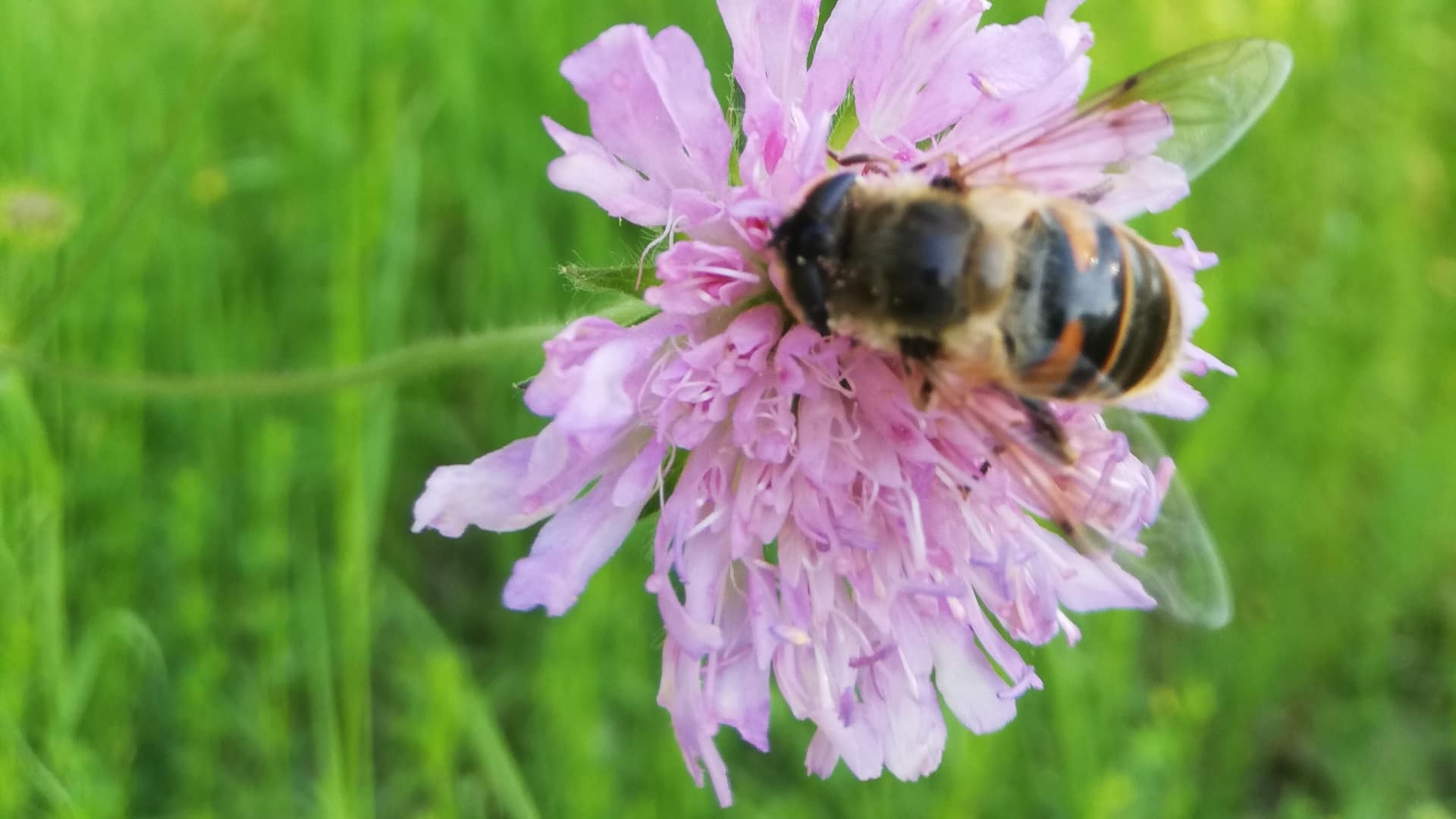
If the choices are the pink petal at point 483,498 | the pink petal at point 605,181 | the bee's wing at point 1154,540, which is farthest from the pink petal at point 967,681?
the pink petal at point 605,181

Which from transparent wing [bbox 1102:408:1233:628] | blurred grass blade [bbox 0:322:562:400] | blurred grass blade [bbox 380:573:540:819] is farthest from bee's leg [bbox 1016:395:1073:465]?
blurred grass blade [bbox 380:573:540:819]

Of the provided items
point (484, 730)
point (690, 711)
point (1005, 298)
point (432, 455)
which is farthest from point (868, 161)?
point (432, 455)

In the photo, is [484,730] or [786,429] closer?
[786,429]

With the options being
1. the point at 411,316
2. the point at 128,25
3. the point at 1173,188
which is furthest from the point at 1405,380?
the point at 128,25

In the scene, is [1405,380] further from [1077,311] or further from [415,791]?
[415,791]

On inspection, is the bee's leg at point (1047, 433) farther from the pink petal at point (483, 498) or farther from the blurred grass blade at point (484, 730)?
the blurred grass blade at point (484, 730)

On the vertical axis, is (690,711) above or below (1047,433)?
below

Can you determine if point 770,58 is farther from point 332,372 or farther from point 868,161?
point 332,372

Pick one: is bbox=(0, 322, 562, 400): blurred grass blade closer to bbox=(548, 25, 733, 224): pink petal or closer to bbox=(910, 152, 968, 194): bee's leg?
bbox=(548, 25, 733, 224): pink petal
